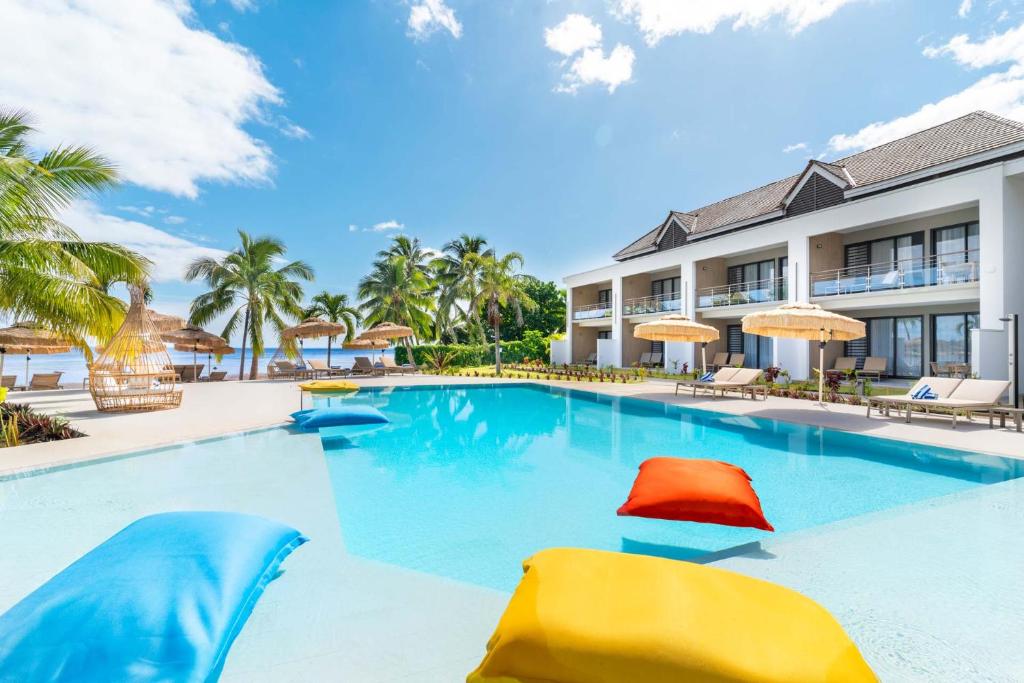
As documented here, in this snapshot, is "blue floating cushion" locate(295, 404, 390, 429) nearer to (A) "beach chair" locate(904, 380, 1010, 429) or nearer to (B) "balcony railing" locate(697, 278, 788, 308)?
(A) "beach chair" locate(904, 380, 1010, 429)

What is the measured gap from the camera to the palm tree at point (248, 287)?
926 inches

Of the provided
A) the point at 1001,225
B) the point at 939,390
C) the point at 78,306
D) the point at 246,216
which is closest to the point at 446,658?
the point at 78,306

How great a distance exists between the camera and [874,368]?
1642 centimetres

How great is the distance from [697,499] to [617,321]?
893 inches

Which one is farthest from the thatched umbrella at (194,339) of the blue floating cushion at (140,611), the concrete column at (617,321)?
the blue floating cushion at (140,611)

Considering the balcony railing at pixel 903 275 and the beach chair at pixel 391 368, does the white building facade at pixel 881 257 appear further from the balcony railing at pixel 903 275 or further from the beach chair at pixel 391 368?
the beach chair at pixel 391 368

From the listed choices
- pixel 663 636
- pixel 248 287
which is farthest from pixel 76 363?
pixel 663 636

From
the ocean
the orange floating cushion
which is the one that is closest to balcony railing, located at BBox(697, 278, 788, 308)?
the orange floating cushion

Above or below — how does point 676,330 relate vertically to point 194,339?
above

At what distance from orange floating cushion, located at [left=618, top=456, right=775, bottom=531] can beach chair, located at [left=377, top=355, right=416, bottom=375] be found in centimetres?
2113

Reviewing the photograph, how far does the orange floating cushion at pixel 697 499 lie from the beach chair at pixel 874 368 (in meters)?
16.0

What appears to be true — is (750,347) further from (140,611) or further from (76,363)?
(76,363)

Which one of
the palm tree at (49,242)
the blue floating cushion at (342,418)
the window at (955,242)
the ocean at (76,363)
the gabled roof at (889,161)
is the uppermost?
the gabled roof at (889,161)

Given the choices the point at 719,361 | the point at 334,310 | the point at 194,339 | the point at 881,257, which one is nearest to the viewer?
the point at 881,257
